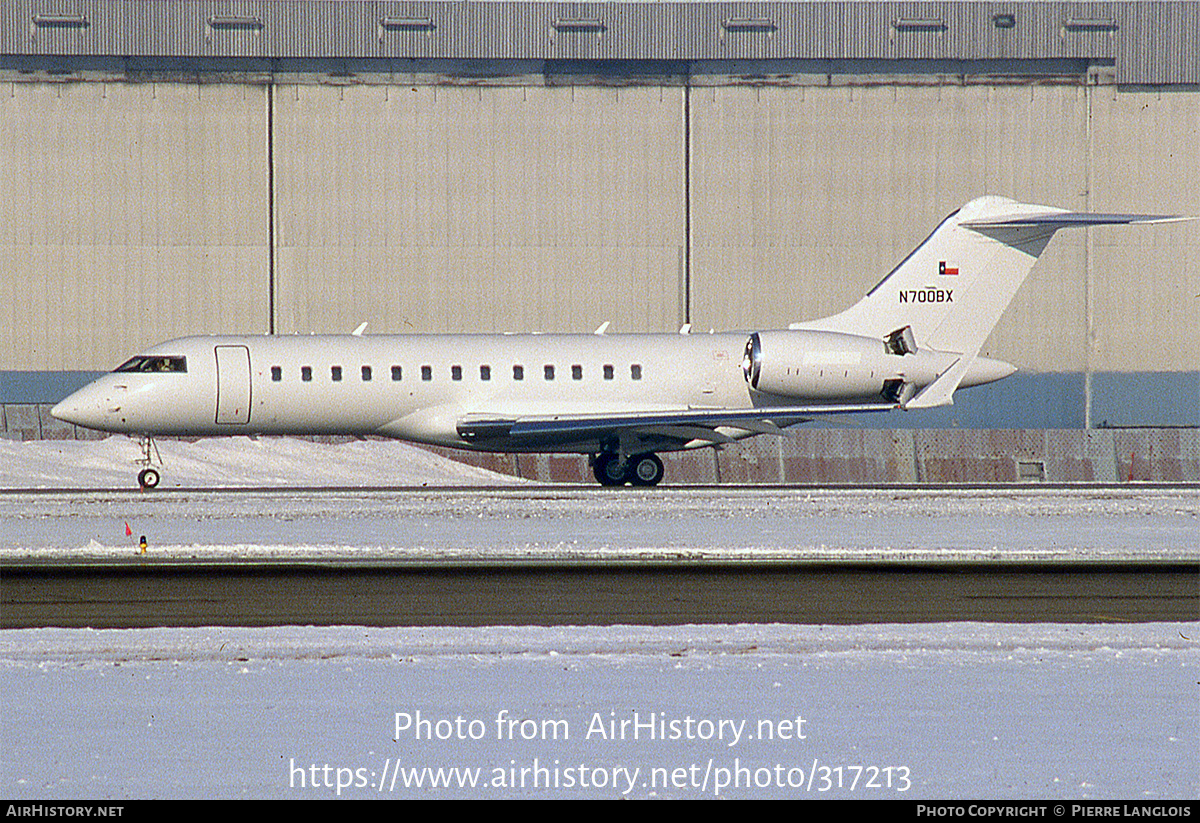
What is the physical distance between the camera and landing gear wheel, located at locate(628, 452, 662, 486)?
90.0 ft

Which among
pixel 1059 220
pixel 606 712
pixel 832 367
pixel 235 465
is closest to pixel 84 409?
pixel 235 465

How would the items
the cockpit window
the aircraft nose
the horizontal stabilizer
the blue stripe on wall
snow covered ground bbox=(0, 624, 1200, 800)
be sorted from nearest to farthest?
snow covered ground bbox=(0, 624, 1200, 800) → the horizontal stabilizer → the aircraft nose → the cockpit window → the blue stripe on wall

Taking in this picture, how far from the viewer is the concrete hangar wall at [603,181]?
35.1m

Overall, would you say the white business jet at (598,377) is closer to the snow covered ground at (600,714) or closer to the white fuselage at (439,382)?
the white fuselage at (439,382)

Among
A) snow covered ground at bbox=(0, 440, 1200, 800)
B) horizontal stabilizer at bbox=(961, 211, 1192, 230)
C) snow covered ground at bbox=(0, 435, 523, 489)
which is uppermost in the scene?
horizontal stabilizer at bbox=(961, 211, 1192, 230)

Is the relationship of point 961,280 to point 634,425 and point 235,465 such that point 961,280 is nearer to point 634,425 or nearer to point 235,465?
point 634,425

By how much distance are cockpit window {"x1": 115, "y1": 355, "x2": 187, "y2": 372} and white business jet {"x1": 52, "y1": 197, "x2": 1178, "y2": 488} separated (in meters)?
0.03

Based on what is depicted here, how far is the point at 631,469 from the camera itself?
2745 cm

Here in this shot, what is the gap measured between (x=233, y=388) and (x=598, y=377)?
652 cm

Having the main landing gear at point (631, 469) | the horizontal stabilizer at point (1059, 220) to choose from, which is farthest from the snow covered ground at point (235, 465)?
A: the horizontal stabilizer at point (1059, 220)

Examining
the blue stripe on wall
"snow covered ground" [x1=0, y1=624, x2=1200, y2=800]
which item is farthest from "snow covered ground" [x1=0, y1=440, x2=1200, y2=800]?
the blue stripe on wall

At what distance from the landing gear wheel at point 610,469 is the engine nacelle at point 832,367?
2.81 metres

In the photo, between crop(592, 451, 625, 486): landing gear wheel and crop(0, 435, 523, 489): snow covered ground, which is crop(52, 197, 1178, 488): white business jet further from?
crop(0, 435, 523, 489): snow covered ground
